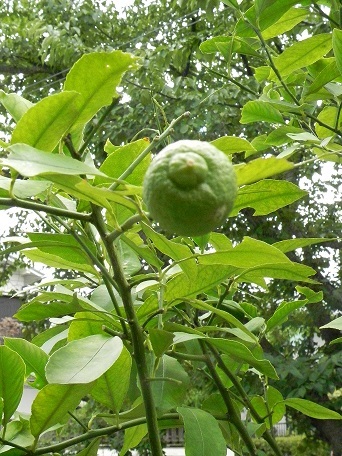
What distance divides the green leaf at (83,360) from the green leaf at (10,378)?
0.26ft

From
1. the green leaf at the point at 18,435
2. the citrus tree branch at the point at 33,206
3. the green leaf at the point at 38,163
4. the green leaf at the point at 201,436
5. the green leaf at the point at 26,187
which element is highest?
the green leaf at the point at 38,163

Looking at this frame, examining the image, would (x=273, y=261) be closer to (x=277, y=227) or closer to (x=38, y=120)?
(x=38, y=120)

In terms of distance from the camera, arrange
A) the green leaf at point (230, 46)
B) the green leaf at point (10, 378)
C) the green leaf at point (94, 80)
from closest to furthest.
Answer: the green leaf at point (94, 80)
the green leaf at point (10, 378)
the green leaf at point (230, 46)

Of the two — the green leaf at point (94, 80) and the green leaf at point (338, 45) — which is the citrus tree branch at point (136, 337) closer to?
the green leaf at point (94, 80)

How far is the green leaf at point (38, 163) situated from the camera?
320 millimetres

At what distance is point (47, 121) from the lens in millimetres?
393

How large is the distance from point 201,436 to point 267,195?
219 millimetres

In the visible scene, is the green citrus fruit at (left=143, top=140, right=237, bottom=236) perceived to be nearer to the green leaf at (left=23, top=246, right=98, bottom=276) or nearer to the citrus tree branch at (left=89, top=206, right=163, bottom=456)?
the citrus tree branch at (left=89, top=206, right=163, bottom=456)

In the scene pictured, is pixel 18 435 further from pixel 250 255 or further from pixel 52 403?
pixel 250 255

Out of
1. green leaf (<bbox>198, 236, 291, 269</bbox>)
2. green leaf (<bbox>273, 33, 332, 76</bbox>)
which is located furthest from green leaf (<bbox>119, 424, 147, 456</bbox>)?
green leaf (<bbox>273, 33, 332, 76</bbox>)

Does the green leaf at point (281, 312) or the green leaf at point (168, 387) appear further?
the green leaf at point (281, 312)

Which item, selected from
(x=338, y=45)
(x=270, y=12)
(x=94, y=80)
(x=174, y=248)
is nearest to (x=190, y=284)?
(x=174, y=248)

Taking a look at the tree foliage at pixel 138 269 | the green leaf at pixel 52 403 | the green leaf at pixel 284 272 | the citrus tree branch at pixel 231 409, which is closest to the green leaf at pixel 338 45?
the tree foliage at pixel 138 269

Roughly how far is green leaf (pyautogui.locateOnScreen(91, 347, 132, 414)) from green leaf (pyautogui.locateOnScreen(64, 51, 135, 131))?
0.24 m
